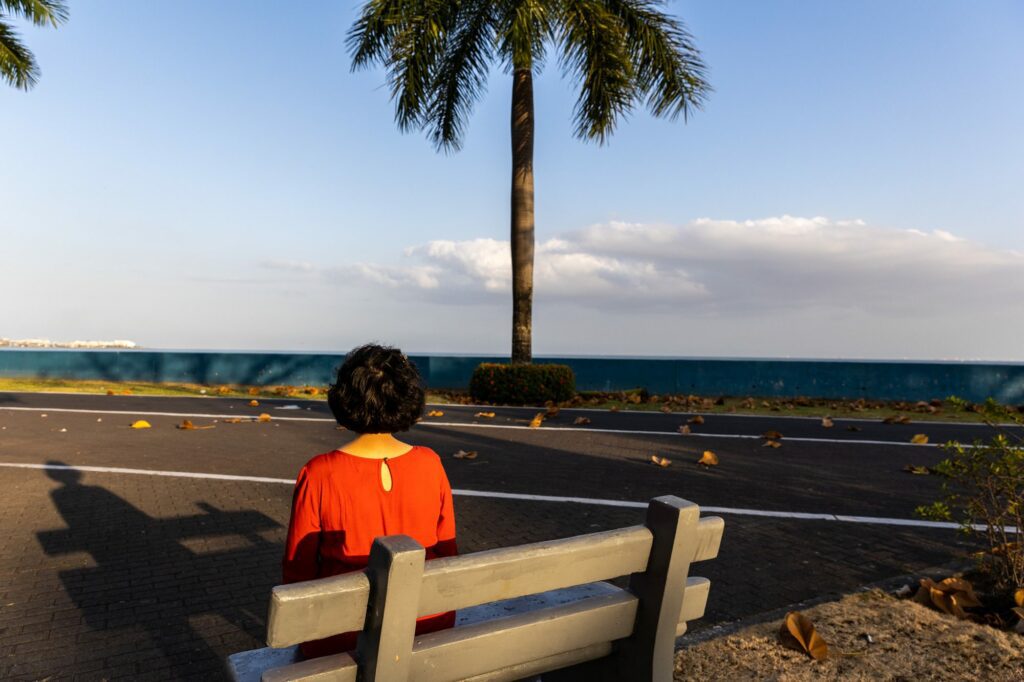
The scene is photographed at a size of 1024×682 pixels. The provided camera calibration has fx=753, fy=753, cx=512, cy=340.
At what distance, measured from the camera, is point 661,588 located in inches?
92.3

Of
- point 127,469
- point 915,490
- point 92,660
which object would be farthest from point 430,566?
point 127,469

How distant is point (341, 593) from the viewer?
1788 millimetres

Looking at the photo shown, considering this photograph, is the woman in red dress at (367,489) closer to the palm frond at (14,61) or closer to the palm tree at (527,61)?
the palm tree at (527,61)

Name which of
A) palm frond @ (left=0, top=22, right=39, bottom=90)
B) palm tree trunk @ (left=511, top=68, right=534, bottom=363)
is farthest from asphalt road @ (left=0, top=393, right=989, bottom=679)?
palm frond @ (left=0, top=22, right=39, bottom=90)

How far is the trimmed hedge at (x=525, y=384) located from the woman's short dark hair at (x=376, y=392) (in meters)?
14.0

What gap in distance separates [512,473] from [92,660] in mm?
4926

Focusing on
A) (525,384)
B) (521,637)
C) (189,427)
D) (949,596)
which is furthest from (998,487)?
(525,384)

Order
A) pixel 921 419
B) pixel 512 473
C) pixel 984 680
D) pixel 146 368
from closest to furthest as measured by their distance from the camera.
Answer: pixel 984 680 → pixel 512 473 → pixel 921 419 → pixel 146 368

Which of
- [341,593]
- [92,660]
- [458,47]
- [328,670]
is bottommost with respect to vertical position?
[92,660]

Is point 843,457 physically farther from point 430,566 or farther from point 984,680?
point 430,566

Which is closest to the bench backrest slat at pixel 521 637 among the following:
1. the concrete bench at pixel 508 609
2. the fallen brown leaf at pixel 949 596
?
the concrete bench at pixel 508 609

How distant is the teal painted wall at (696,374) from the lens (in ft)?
57.7

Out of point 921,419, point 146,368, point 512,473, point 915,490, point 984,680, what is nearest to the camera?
point 984,680

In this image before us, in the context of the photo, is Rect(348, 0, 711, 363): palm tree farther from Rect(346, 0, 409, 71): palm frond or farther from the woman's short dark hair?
the woman's short dark hair
